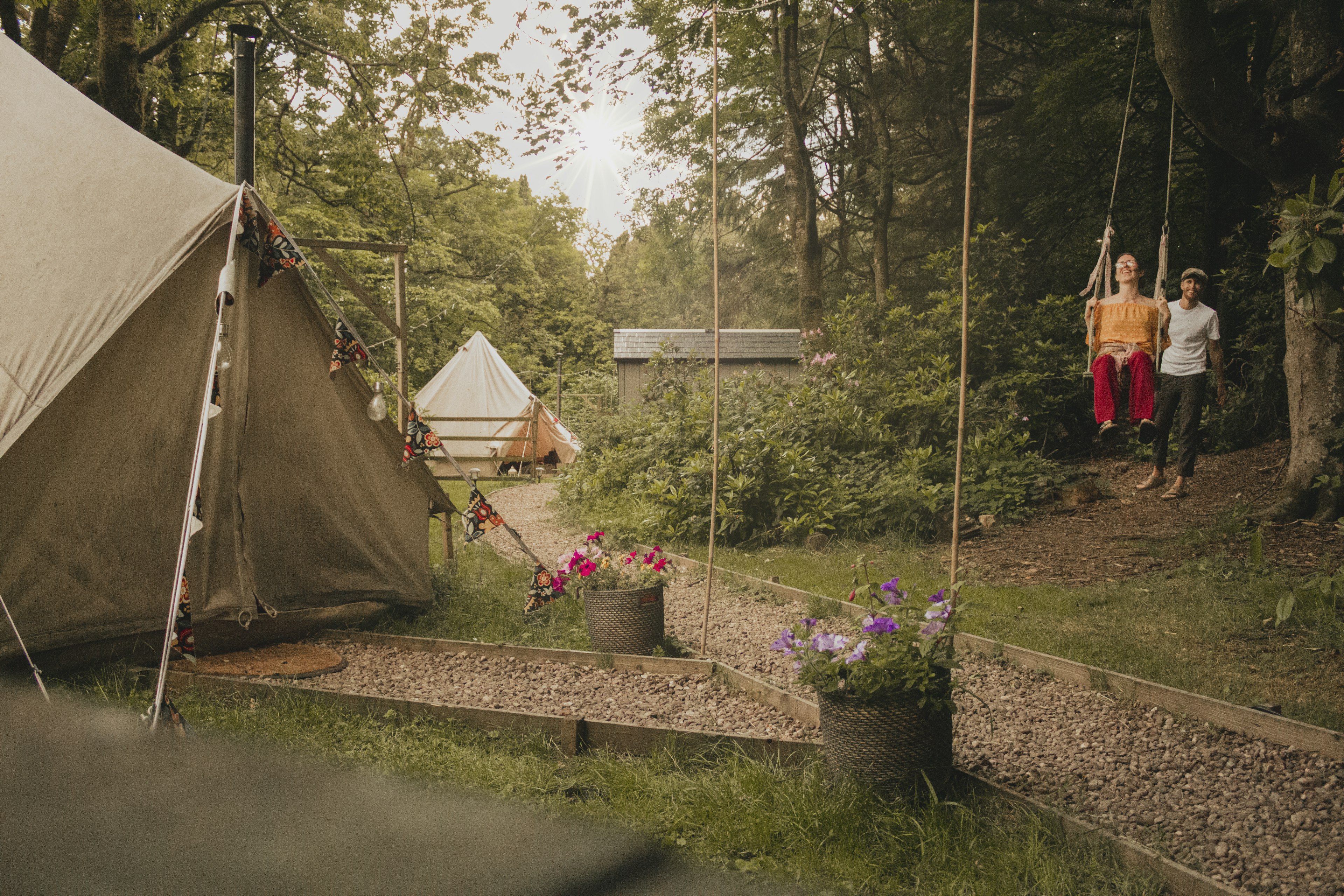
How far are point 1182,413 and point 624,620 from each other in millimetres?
4758

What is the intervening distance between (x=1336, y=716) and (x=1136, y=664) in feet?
2.49

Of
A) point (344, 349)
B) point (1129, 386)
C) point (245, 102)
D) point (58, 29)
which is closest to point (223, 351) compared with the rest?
point (344, 349)

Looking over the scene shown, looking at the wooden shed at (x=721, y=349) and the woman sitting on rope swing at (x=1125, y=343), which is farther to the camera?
the wooden shed at (x=721, y=349)

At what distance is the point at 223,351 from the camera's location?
356 centimetres

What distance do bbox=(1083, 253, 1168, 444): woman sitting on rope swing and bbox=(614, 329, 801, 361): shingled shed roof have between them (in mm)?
12323

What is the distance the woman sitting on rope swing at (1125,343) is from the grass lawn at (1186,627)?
103cm

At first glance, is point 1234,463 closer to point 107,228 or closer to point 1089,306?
point 1089,306

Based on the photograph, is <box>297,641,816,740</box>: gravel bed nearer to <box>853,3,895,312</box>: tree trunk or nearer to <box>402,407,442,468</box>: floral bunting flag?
<box>402,407,442,468</box>: floral bunting flag

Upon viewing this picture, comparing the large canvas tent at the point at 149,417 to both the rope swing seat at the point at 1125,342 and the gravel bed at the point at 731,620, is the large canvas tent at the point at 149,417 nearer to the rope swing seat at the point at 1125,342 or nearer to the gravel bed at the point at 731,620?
the gravel bed at the point at 731,620

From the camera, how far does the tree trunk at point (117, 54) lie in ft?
24.7

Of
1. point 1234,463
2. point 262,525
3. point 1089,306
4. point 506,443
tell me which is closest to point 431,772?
point 262,525

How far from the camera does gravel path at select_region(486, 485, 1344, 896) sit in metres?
2.28

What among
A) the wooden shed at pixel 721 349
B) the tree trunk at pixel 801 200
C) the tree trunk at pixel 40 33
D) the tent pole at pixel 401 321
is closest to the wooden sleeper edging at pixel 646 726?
the tent pole at pixel 401 321

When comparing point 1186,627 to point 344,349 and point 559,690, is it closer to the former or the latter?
point 559,690
